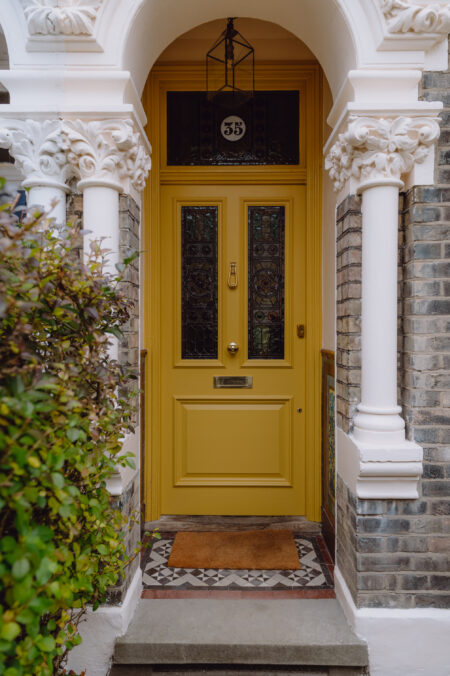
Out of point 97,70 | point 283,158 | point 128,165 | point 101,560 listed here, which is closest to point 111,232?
point 128,165

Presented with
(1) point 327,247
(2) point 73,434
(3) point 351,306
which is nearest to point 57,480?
(2) point 73,434

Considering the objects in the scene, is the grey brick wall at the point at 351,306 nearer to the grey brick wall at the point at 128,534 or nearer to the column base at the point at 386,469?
the column base at the point at 386,469

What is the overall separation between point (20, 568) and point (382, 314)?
1.72 metres

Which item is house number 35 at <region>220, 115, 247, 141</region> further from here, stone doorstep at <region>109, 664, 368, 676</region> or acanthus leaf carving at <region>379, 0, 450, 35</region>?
stone doorstep at <region>109, 664, 368, 676</region>

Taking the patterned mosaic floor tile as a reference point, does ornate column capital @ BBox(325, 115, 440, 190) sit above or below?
above

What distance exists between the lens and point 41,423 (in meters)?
1.27

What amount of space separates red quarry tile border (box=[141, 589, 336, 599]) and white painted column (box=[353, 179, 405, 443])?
982 millimetres

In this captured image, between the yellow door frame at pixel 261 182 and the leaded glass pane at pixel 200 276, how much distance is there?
0.19 meters

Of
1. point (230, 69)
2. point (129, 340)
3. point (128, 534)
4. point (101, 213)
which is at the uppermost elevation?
point (230, 69)

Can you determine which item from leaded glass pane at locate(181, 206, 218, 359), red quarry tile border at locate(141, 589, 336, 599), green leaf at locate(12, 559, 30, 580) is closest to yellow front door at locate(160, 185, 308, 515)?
leaded glass pane at locate(181, 206, 218, 359)

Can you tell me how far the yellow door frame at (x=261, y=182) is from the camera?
3.23 m

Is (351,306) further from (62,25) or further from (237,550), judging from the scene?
(62,25)

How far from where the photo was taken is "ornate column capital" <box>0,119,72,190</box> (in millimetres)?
2156

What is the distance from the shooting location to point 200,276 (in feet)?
10.9
